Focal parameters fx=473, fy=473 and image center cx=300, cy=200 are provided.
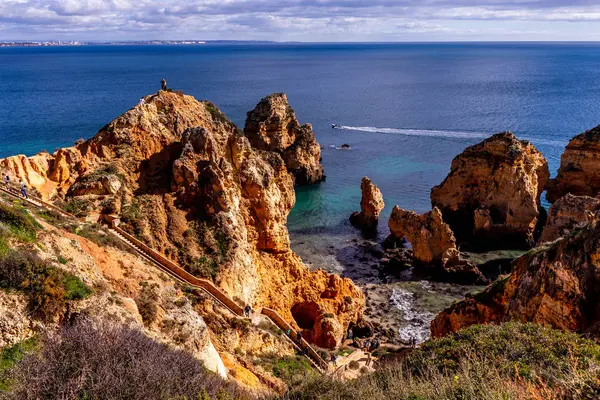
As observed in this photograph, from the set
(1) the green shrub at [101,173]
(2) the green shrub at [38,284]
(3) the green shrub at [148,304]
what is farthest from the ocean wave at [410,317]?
(2) the green shrub at [38,284]

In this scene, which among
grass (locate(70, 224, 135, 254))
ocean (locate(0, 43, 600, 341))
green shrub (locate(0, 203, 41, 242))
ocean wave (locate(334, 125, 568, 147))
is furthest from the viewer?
ocean wave (locate(334, 125, 568, 147))

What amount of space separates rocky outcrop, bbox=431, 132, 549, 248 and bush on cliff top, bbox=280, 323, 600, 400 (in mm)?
32833

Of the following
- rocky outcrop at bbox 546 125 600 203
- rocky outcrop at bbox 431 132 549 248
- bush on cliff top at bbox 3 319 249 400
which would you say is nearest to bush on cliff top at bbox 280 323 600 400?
bush on cliff top at bbox 3 319 249 400

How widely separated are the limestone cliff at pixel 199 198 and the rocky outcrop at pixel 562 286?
441 inches

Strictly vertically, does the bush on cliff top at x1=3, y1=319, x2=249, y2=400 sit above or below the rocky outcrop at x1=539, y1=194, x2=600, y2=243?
above

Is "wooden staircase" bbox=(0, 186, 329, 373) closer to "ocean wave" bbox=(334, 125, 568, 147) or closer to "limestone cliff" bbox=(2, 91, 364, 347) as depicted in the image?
"limestone cliff" bbox=(2, 91, 364, 347)

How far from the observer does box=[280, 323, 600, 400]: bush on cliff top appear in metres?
11.5

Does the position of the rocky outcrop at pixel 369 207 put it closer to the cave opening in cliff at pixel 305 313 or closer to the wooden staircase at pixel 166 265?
the cave opening in cliff at pixel 305 313

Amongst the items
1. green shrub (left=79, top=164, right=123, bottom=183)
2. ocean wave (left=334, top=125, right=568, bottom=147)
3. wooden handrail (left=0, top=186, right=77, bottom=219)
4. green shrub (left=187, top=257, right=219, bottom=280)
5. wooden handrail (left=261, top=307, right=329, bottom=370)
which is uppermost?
green shrub (left=79, top=164, right=123, bottom=183)

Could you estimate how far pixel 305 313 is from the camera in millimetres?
30906

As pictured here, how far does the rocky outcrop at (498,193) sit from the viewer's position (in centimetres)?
4581

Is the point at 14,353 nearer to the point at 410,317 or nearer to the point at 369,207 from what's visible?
the point at 410,317

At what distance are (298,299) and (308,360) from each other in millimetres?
7587

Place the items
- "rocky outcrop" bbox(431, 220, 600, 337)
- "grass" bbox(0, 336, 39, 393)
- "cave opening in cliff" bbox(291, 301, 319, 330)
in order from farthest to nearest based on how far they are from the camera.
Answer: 1. "cave opening in cliff" bbox(291, 301, 319, 330)
2. "rocky outcrop" bbox(431, 220, 600, 337)
3. "grass" bbox(0, 336, 39, 393)
